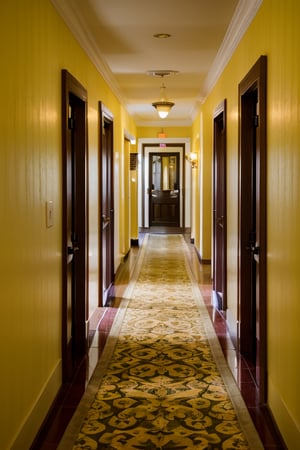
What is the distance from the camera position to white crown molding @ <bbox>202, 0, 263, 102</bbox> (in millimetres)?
3787

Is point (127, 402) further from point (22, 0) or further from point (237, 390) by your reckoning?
point (22, 0)

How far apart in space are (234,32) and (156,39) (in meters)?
0.82

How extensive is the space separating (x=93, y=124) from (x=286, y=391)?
3309mm

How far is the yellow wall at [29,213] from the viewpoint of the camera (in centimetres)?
234

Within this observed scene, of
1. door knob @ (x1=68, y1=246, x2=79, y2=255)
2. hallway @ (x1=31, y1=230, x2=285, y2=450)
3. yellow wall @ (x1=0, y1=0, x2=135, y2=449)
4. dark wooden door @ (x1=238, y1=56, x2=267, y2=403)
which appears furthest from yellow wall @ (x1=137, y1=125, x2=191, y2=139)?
yellow wall @ (x1=0, y1=0, x2=135, y2=449)

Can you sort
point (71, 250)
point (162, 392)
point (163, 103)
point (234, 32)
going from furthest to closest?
1. point (163, 103)
2. point (234, 32)
3. point (71, 250)
4. point (162, 392)

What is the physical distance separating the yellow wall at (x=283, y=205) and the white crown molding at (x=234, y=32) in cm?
14

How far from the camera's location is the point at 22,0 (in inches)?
102

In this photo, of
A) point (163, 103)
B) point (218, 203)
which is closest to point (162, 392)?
point (218, 203)

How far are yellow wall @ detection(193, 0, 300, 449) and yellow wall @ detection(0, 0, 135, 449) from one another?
1.31 m

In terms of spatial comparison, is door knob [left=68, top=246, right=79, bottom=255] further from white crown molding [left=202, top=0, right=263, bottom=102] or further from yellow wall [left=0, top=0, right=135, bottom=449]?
white crown molding [left=202, top=0, right=263, bottom=102]

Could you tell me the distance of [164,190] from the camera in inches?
607

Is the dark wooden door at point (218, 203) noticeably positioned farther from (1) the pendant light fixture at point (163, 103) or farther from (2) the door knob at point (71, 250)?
(2) the door knob at point (71, 250)

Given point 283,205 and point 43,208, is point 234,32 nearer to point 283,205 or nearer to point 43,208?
point 283,205
